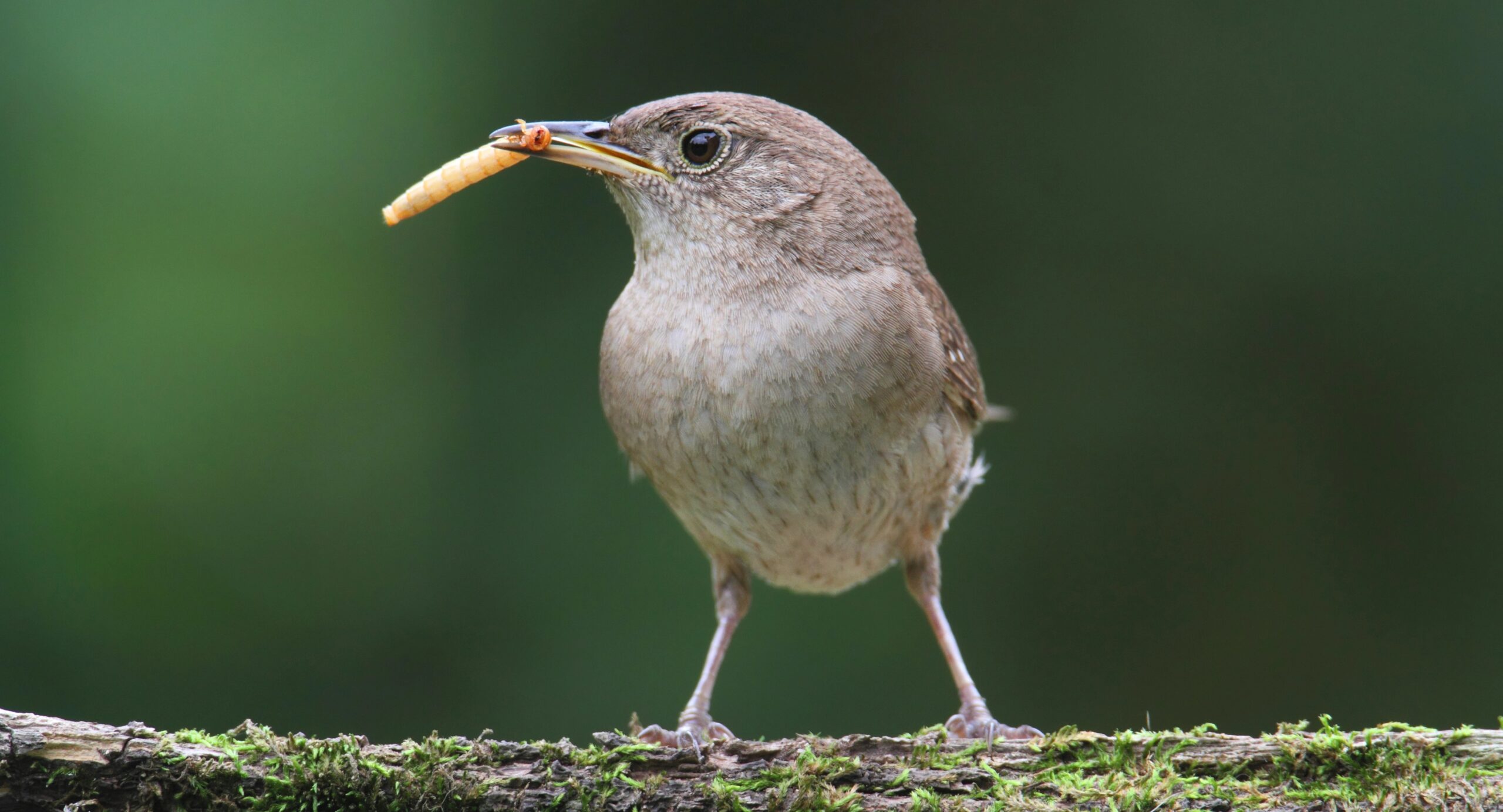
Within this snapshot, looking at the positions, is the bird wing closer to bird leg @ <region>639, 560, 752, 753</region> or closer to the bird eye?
the bird eye

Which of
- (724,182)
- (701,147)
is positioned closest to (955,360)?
(724,182)

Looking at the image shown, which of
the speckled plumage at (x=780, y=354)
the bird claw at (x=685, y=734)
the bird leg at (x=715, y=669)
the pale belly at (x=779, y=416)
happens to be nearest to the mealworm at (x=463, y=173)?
the speckled plumage at (x=780, y=354)

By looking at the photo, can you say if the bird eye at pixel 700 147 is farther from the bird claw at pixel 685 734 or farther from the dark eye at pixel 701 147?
the bird claw at pixel 685 734

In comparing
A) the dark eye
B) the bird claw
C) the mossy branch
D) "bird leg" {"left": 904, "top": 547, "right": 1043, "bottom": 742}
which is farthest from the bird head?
the mossy branch

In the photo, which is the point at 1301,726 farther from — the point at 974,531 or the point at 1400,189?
the point at 1400,189

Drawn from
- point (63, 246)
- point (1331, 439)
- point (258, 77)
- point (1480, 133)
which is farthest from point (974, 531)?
point (63, 246)

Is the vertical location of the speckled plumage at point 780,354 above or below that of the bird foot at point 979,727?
above

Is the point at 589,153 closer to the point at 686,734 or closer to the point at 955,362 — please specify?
the point at 955,362
